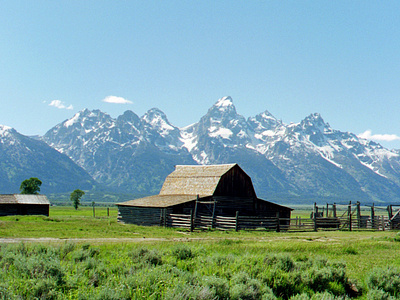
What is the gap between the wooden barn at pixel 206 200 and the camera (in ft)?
147

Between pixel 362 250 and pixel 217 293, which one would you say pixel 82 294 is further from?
pixel 362 250

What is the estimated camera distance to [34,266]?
966 centimetres

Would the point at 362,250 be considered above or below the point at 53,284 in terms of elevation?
below

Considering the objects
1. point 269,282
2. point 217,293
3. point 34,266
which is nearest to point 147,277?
point 217,293

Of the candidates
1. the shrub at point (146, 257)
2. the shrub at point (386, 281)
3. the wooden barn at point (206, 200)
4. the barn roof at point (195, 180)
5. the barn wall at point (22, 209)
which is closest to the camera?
the shrub at point (386, 281)

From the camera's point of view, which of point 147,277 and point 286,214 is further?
point 286,214

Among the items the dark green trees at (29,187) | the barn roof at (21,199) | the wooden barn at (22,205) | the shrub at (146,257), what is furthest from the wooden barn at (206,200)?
the dark green trees at (29,187)

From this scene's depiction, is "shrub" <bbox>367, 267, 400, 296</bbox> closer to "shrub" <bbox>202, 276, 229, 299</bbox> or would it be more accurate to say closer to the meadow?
the meadow

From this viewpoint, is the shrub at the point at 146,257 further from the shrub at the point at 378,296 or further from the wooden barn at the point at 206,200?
the wooden barn at the point at 206,200

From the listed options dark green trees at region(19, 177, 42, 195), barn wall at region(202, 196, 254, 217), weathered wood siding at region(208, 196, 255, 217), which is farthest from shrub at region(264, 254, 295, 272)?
dark green trees at region(19, 177, 42, 195)

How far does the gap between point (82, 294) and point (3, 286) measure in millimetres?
1592

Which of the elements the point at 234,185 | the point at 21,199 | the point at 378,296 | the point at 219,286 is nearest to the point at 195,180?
the point at 234,185

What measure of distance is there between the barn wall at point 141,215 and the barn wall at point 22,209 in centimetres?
2245

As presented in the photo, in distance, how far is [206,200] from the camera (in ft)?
154
